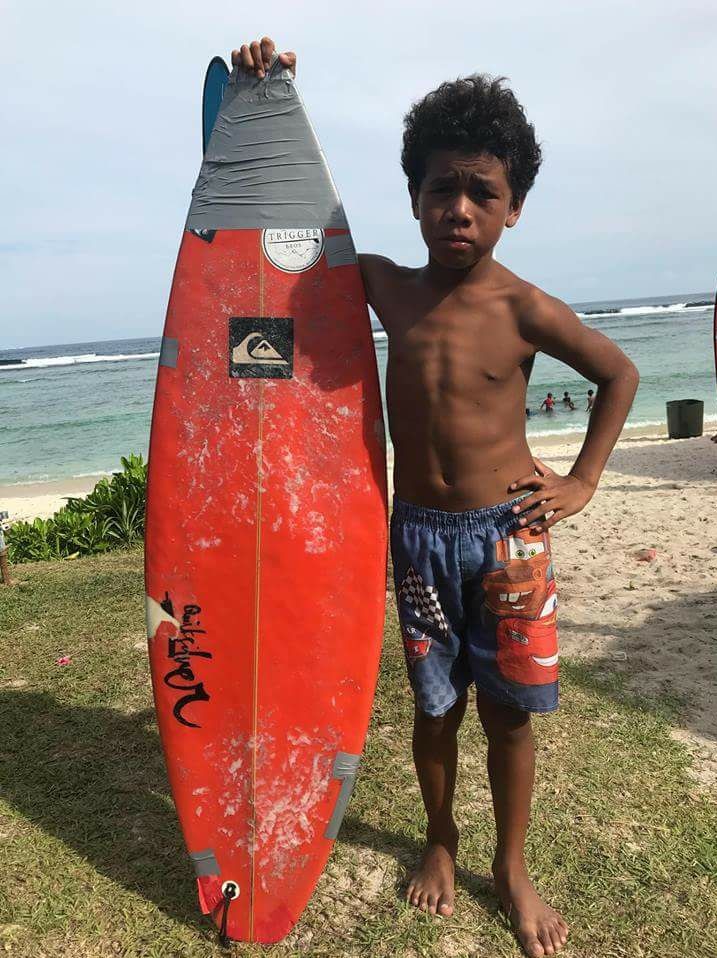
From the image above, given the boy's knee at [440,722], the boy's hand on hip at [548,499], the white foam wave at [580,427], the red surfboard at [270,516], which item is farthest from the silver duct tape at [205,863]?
the white foam wave at [580,427]

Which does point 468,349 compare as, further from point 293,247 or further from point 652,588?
point 652,588

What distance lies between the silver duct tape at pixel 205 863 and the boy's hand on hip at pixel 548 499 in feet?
4.05

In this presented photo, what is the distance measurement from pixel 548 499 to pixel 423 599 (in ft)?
1.32

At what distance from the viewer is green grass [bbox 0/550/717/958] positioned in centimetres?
199

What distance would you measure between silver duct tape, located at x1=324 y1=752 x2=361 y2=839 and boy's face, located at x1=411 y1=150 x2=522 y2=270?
1.36 meters

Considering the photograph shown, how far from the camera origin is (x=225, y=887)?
6.77 ft

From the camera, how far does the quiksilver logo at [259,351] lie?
2.22m

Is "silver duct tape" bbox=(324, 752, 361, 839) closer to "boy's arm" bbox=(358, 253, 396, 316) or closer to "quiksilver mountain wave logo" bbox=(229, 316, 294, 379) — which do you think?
"quiksilver mountain wave logo" bbox=(229, 316, 294, 379)

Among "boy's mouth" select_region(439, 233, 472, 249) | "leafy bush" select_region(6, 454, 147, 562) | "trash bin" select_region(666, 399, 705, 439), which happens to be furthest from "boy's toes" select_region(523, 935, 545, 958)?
"trash bin" select_region(666, 399, 705, 439)

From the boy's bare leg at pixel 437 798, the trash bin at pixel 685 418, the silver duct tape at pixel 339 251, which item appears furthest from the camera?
the trash bin at pixel 685 418

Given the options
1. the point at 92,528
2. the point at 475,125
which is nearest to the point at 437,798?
the point at 475,125

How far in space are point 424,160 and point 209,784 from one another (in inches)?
68.8

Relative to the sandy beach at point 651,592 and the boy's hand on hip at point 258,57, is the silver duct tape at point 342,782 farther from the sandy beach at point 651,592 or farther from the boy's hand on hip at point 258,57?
the boy's hand on hip at point 258,57

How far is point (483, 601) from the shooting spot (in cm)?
192
